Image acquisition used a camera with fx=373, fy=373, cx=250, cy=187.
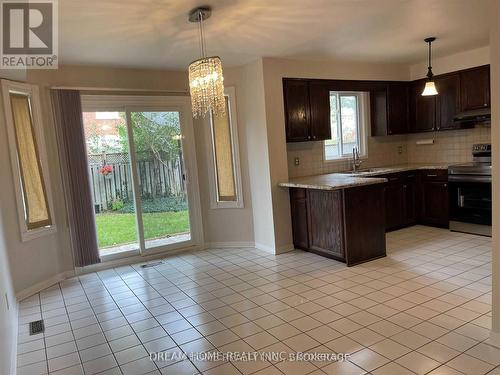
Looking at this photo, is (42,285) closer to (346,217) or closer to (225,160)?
(225,160)

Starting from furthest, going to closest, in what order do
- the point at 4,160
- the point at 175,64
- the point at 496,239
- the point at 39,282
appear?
the point at 175,64, the point at 39,282, the point at 4,160, the point at 496,239

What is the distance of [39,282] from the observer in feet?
13.4

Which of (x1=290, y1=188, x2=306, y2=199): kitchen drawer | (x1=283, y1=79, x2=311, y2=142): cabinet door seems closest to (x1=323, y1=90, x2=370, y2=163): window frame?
(x1=283, y1=79, x2=311, y2=142): cabinet door

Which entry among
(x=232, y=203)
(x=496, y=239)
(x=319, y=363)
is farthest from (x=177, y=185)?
(x=496, y=239)

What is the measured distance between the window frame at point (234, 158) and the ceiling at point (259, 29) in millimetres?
578

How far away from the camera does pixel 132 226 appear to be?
16.1ft

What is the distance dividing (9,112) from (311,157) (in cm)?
372

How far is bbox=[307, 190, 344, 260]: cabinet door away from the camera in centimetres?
419

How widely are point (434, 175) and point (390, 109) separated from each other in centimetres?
120

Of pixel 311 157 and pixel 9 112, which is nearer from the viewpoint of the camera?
pixel 9 112

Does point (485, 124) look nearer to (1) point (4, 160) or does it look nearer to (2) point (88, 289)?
(2) point (88, 289)

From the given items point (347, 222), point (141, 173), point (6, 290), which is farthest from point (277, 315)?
point (141, 173)

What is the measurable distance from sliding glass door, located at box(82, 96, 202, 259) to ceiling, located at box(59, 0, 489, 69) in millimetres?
594

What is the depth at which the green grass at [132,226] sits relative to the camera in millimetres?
4750
